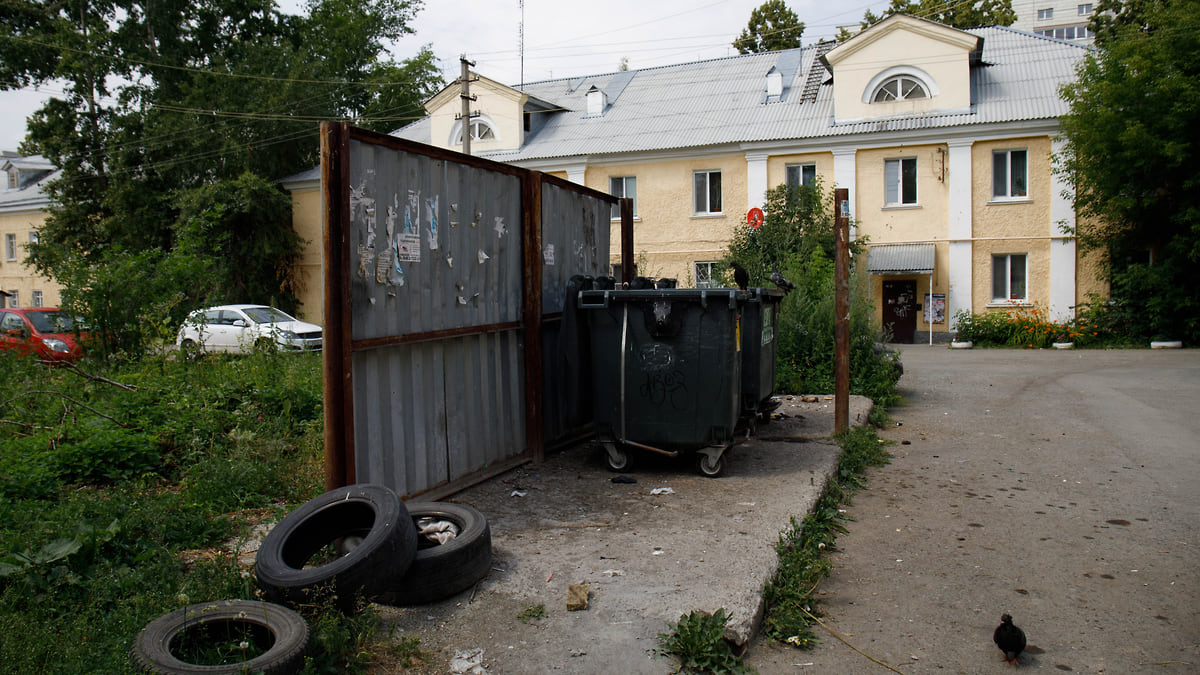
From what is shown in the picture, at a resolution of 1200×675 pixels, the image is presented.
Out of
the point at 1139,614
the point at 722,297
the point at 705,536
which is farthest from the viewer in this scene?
the point at 722,297

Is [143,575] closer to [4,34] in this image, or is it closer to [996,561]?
[996,561]

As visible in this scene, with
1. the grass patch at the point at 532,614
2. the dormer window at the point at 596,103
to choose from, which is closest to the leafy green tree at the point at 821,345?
the grass patch at the point at 532,614

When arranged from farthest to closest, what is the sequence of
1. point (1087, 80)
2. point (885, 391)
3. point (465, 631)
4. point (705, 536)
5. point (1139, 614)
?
1. point (1087, 80)
2. point (885, 391)
3. point (705, 536)
4. point (1139, 614)
5. point (465, 631)

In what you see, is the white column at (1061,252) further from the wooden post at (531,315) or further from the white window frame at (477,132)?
the wooden post at (531,315)

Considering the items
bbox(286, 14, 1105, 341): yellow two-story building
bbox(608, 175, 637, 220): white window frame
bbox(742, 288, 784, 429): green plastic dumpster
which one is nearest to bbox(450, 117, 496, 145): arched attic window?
bbox(286, 14, 1105, 341): yellow two-story building

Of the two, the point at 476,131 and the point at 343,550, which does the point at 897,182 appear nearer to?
the point at 476,131

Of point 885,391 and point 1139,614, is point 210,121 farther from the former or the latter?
point 1139,614

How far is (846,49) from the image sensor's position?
→ 23.7 metres

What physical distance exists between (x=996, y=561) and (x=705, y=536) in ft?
5.59

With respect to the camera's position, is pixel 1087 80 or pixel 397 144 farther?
pixel 1087 80

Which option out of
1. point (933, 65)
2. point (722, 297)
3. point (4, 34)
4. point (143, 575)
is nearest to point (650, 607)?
point (143, 575)

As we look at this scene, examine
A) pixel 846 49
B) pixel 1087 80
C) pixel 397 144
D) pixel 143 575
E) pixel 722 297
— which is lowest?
pixel 143 575

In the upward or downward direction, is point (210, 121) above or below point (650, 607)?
above

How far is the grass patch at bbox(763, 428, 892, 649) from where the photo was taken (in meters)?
3.70
